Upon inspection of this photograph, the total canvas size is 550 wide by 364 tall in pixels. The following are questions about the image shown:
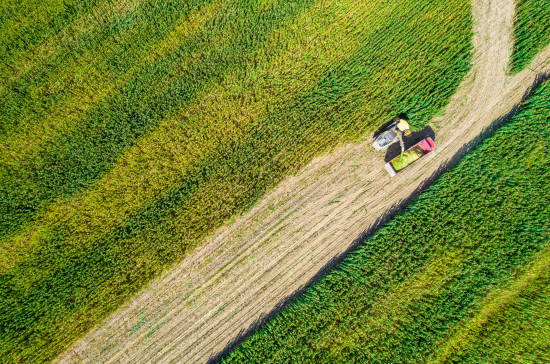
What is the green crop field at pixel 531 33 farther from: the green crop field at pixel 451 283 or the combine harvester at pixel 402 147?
the combine harvester at pixel 402 147

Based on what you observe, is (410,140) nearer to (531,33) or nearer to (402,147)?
(402,147)

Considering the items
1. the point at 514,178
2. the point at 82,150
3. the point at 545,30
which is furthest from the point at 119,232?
the point at 545,30

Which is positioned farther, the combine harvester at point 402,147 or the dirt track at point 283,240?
the combine harvester at point 402,147

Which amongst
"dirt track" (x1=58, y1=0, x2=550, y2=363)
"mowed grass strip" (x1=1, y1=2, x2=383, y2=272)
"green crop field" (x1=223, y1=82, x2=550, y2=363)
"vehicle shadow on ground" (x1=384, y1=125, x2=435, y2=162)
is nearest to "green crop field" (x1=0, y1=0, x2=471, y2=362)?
"mowed grass strip" (x1=1, y1=2, x2=383, y2=272)

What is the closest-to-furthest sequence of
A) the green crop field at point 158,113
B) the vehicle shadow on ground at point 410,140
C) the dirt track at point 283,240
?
the dirt track at point 283,240, the green crop field at point 158,113, the vehicle shadow on ground at point 410,140

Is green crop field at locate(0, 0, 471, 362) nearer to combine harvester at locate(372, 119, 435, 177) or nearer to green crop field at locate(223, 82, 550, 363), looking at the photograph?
combine harvester at locate(372, 119, 435, 177)

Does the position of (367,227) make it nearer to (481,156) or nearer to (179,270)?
(481,156)

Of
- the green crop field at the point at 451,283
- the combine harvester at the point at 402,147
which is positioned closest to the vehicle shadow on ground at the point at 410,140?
the combine harvester at the point at 402,147

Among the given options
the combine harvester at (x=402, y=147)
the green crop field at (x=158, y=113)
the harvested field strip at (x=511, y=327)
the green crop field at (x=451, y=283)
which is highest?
the green crop field at (x=158, y=113)
